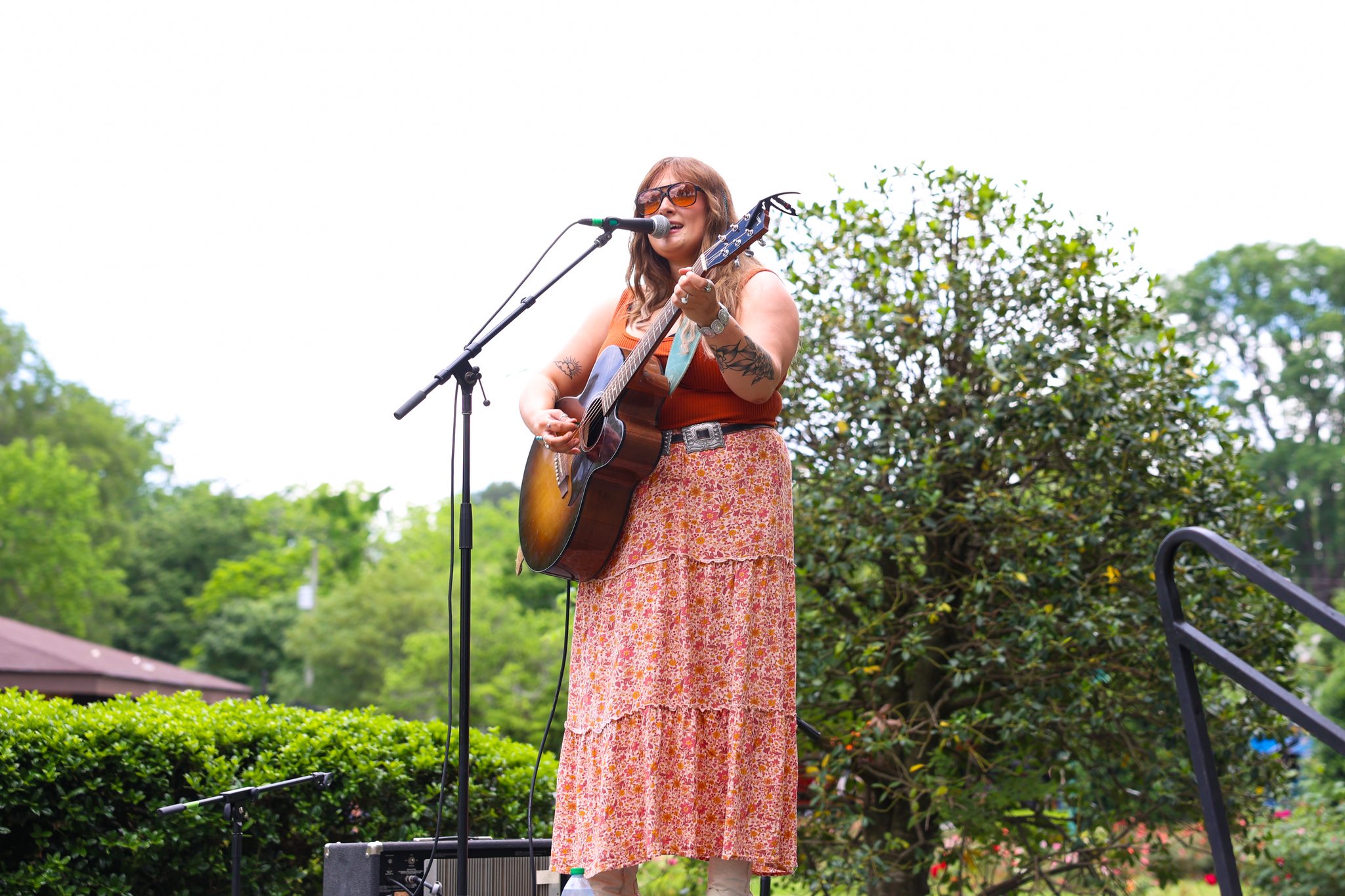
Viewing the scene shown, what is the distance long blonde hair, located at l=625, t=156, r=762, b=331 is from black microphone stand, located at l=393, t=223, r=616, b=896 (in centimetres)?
13

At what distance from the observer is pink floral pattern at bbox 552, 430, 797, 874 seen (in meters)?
2.54

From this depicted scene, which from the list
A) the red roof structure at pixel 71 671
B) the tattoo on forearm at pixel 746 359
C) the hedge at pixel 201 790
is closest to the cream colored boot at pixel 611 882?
the tattoo on forearm at pixel 746 359

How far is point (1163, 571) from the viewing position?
78.9 inches

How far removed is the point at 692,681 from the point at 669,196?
3.98 ft

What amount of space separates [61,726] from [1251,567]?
3.54 metres

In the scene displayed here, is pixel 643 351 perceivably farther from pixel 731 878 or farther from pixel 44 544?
pixel 44 544

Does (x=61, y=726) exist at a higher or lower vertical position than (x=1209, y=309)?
lower

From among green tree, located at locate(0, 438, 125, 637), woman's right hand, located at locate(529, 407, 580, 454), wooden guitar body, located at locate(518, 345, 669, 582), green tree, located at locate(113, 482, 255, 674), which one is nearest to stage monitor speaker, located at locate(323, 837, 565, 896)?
wooden guitar body, located at locate(518, 345, 669, 582)

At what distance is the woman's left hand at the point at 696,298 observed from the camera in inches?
94.9

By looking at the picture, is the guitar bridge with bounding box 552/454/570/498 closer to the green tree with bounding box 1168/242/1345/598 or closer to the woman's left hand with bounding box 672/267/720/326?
the woman's left hand with bounding box 672/267/720/326

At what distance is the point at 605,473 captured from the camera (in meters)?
2.72

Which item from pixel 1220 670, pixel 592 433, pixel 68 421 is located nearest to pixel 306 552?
pixel 68 421

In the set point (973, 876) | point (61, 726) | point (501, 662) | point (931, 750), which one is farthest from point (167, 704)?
point (501, 662)

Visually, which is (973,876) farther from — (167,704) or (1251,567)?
(1251,567)
